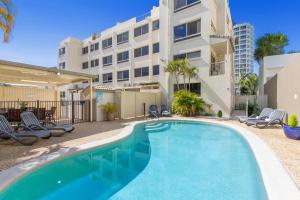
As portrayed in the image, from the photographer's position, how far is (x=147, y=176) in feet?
17.6

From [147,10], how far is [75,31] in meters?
17.5

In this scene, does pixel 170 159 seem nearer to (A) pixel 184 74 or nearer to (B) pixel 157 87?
(A) pixel 184 74

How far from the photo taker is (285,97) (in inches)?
532

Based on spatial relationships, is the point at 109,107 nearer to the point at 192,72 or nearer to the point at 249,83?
the point at 192,72

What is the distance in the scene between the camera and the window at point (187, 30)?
20453 mm

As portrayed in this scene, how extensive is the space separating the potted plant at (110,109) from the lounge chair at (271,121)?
1056 centimetres

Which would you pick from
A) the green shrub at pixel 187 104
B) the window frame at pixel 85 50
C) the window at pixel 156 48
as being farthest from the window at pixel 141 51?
the window frame at pixel 85 50

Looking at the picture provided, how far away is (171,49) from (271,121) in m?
14.1

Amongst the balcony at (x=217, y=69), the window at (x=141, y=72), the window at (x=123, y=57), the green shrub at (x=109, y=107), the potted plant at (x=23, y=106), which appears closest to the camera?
the potted plant at (x=23, y=106)

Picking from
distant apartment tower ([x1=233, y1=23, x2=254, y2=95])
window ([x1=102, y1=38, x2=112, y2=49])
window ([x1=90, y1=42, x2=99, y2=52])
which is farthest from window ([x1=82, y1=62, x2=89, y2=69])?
distant apartment tower ([x1=233, y1=23, x2=254, y2=95])

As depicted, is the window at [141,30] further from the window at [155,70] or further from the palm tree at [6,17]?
the palm tree at [6,17]

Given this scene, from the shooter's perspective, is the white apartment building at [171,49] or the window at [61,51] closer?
the white apartment building at [171,49]

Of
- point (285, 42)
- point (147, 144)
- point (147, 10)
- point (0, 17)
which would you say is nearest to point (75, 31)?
point (147, 10)

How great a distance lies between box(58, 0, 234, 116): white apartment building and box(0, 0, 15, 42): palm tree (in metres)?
16.4
